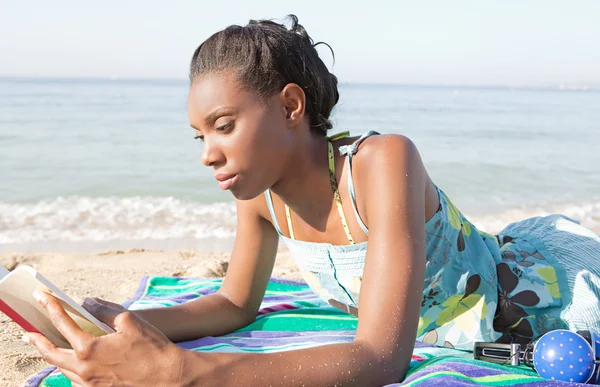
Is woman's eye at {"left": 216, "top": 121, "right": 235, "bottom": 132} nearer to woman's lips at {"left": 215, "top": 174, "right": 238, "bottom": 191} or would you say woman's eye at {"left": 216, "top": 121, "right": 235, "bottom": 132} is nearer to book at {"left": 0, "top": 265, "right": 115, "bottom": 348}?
woman's lips at {"left": 215, "top": 174, "right": 238, "bottom": 191}

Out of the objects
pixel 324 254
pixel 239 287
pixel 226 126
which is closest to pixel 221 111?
pixel 226 126

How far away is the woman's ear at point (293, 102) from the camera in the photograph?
2273 mm

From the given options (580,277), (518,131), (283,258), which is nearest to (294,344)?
(580,277)

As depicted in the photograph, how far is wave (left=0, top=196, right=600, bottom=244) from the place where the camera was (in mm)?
6602

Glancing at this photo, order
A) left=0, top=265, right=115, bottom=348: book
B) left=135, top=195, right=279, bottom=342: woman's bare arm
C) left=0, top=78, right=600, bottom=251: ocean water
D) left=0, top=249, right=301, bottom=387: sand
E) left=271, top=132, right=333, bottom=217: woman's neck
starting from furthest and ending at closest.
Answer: left=0, top=78, right=600, bottom=251: ocean water
left=0, top=249, right=301, bottom=387: sand
left=135, top=195, right=279, bottom=342: woman's bare arm
left=271, top=132, right=333, bottom=217: woman's neck
left=0, top=265, right=115, bottom=348: book

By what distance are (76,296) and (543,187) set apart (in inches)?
293

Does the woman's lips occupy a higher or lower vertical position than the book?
higher

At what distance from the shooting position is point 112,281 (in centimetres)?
458

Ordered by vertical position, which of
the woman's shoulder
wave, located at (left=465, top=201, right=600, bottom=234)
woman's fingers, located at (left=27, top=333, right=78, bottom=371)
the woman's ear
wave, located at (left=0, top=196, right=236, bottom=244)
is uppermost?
the woman's ear

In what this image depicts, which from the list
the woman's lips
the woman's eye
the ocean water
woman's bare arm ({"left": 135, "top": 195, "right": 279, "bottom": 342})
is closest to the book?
the woman's lips

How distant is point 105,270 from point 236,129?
3091 millimetres

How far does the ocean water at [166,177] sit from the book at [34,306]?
132 centimetres

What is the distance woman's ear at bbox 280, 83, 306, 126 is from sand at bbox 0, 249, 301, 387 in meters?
1.66

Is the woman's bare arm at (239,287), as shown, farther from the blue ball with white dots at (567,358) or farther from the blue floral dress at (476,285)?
the blue ball with white dots at (567,358)
